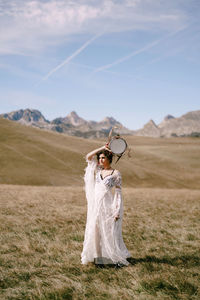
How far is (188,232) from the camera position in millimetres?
11164

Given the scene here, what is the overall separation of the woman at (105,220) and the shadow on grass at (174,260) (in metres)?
0.36

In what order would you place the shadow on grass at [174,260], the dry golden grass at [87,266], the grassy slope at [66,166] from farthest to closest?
the grassy slope at [66,166] < the shadow on grass at [174,260] < the dry golden grass at [87,266]

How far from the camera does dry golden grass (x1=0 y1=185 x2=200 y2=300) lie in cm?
591

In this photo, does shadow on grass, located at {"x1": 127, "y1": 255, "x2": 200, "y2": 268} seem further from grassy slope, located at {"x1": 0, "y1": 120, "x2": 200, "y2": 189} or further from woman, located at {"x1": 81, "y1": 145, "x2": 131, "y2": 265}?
grassy slope, located at {"x1": 0, "y1": 120, "x2": 200, "y2": 189}

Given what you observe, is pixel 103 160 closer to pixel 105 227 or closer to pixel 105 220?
Answer: pixel 105 220

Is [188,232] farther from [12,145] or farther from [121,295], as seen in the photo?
[12,145]

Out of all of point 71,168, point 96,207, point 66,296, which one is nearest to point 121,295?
point 66,296

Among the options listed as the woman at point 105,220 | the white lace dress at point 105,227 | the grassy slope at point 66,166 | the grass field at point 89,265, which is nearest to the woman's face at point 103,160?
the woman at point 105,220

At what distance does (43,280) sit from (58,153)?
62065 millimetres

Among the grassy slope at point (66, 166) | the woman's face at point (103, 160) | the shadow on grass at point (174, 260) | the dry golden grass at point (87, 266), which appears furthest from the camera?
the grassy slope at point (66, 166)

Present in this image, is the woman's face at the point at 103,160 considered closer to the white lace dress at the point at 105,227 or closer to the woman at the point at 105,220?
the woman at the point at 105,220

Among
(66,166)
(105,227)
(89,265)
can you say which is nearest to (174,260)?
(105,227)

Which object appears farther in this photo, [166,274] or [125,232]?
[125,232]

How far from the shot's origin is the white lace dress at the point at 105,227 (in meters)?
7.68
